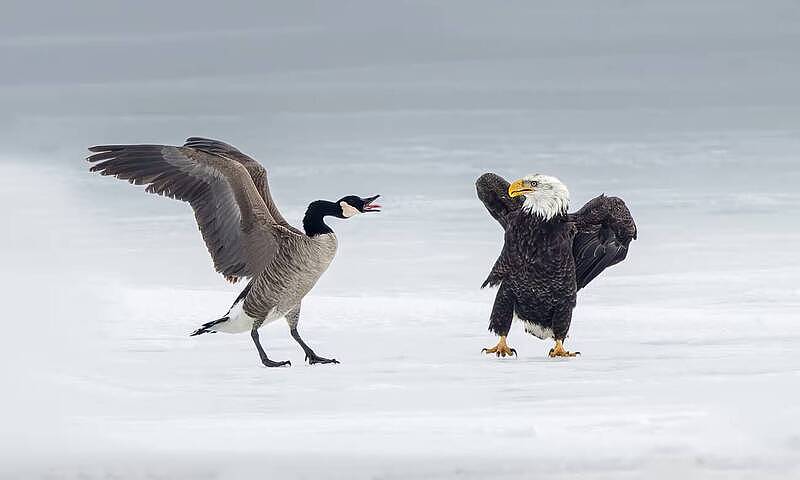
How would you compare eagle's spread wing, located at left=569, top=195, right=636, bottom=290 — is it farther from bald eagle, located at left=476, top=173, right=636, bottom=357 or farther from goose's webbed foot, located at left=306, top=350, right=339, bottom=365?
goose's webbed foot, located at left=306, top=350, right=339, bottom=365

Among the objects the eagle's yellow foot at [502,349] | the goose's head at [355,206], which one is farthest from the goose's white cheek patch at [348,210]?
the eagle's yellow foot at [502,349]

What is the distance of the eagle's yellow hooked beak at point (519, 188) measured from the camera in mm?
12648

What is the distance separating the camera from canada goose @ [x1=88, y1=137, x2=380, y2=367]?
40.3 feet

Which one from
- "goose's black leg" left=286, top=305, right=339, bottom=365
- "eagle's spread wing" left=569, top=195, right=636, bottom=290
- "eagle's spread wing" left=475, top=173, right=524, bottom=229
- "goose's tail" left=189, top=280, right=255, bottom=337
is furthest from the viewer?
"eagle's spread wing" left=475, top=173, right=524, bottom=229

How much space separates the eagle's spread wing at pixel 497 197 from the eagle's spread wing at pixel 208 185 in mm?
1820

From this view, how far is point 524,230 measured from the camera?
41.5ft

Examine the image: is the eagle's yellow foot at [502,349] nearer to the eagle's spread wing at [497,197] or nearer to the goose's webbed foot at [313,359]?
the eagle's spread wing at [497,197]

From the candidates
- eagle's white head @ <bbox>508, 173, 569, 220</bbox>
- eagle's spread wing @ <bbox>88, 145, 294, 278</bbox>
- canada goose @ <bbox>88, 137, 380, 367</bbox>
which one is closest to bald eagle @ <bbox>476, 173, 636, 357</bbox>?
eagle's white head @ <bbox>508, 173, 569, 220</bbox>

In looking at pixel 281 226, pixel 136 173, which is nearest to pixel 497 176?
pixel 281 226

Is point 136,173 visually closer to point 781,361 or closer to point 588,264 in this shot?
point 588,264

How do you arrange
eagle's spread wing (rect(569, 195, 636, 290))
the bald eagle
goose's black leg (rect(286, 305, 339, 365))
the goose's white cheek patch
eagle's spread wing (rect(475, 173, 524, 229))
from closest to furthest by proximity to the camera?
the goose's white cheek patch < the bald eagle < goose's black leg (rect(286, 305, 339, 365)) < eagle's spread wing (rect(569, 195, 636, 290)) < eagle's spread wing (rect(475, 173, 524, 229))

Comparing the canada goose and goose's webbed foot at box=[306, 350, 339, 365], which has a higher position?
the canada goose

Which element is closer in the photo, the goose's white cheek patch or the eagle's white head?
the goose's white cheek patch

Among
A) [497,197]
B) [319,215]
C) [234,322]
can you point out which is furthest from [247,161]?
[497,197]
